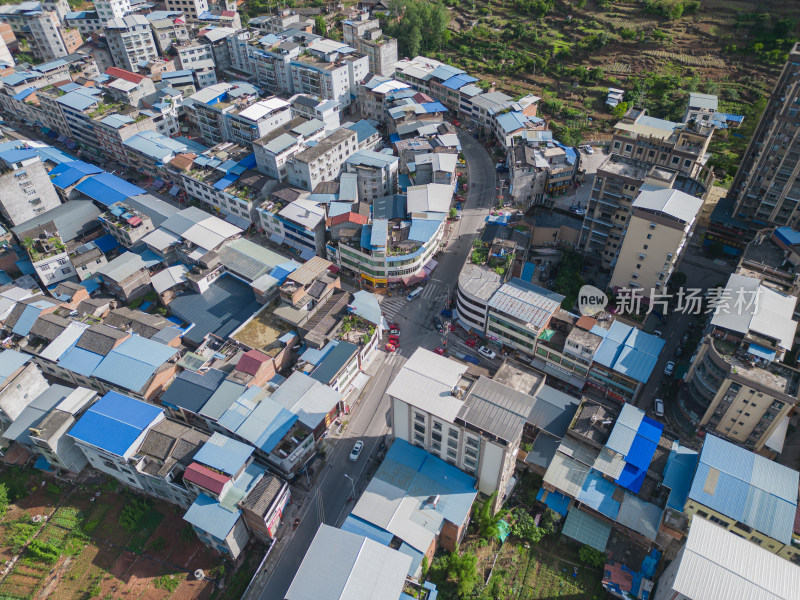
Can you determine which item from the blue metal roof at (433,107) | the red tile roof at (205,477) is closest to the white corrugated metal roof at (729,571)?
the red tile roof at (205,477)

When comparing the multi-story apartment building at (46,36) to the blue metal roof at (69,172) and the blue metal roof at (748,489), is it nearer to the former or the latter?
the blue metal roof at (69,172)

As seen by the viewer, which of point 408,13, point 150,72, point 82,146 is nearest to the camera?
point 82,146

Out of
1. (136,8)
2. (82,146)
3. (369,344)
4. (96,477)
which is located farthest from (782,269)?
(136,8)

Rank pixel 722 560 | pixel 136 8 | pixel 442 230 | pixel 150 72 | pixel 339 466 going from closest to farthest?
pixel 722 560 → pixel 339 466 → pixel 442 230 → pixel 150 72 → pixel 136 8

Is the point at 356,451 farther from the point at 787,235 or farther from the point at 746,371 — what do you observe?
the point at 787,235

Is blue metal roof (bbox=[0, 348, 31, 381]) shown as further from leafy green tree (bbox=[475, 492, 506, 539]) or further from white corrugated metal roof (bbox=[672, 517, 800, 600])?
white corrugated metal roof (bbox=[672, 517, 800, 600])

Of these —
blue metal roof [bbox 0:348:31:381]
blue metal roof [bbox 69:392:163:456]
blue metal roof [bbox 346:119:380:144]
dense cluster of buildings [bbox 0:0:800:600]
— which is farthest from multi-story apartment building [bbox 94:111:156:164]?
blue metal roof [bbox 69:392:163:456]

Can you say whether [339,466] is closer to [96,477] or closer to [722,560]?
[96,477]
